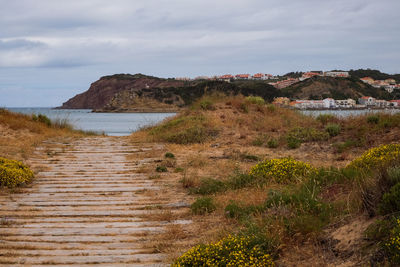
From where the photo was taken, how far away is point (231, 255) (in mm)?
4531

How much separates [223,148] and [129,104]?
223ft

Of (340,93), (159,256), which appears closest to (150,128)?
(159,256)

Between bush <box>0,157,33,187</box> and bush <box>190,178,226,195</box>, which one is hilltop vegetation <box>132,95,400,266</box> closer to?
bush <box>190,178,226,195</box>

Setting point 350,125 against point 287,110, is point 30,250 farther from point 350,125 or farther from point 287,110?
point 287,110

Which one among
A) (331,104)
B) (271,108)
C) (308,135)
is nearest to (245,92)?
(331,104)

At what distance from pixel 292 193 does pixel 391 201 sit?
2.01 m

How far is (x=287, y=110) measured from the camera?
19.0 meters

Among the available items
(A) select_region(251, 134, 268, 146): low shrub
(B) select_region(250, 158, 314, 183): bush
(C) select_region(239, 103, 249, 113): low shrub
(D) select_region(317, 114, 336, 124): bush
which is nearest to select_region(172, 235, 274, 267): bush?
(B) select_region(250, 158, 314, 183): bush

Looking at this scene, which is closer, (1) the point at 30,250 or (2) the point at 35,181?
(1) the point at 30,250

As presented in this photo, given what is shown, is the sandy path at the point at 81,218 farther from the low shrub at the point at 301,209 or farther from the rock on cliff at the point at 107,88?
the rock on cliff at the point at 107,88

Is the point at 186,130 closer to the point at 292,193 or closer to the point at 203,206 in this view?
the point at 203,206

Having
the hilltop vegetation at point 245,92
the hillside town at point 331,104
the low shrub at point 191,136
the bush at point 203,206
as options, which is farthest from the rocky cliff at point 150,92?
the bush at point 203,206

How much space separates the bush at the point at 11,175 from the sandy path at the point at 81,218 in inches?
10.0

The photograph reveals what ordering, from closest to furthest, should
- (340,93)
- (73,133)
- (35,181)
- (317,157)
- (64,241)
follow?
(64,241) < (35,181) < (317,157) < (73,133) < (340,93)
